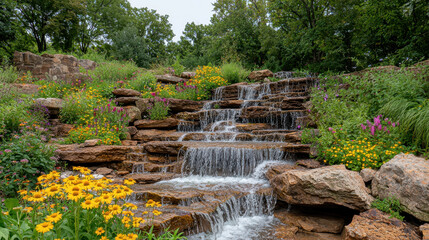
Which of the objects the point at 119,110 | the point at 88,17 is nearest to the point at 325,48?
the point at 119,110

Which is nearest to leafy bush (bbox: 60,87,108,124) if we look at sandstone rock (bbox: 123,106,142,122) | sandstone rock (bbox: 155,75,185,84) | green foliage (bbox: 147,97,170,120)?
sandstone rock (bbox: 123,106,142,122)

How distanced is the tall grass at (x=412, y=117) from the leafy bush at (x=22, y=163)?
603 centimetres

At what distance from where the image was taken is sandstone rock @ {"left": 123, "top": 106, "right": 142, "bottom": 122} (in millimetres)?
6996

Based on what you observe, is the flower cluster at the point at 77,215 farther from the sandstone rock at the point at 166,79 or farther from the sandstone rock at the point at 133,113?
the sandstone rock at the point at 166,79

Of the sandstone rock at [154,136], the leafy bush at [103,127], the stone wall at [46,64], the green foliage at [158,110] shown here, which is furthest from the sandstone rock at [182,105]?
the stone wall at [46,64]

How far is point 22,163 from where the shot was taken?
3.60 meters

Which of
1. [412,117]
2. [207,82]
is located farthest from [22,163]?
[207,82]

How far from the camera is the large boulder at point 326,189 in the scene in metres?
3.02

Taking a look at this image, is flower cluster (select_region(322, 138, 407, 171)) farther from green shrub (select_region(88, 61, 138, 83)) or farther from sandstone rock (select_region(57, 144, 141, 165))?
green shrub (select_region(88, 61, 138, 83))

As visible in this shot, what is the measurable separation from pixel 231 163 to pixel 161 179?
1.48 metres

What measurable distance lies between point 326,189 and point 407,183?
0.92 m

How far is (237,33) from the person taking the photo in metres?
15.0

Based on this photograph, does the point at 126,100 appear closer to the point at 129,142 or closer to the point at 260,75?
the point at 129,142

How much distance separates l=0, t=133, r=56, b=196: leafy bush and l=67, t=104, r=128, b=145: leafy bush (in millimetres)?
1380
